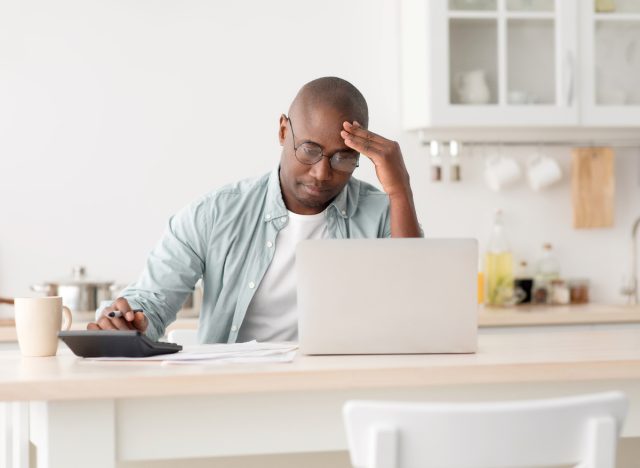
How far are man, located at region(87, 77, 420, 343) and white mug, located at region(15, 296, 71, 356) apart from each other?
337 millimetres

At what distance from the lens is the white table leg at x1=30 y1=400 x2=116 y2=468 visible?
151 centimetres

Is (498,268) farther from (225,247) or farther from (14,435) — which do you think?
(14,435)

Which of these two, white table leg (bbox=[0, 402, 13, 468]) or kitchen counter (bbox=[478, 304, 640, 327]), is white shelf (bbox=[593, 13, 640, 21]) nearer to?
kitchen counter (bbox=[478, 304, 640, 327])

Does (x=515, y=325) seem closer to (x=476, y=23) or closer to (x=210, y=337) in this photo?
(x=476, y=23)

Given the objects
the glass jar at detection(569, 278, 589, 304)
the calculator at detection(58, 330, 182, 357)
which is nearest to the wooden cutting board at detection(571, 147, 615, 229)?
the glass jar at detection(569, 278, 589, 304)

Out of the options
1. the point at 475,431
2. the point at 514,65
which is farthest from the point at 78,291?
the point at 475,431

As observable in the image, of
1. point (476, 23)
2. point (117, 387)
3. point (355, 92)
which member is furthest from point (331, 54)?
point (117, 387)

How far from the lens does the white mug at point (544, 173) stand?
3.89m

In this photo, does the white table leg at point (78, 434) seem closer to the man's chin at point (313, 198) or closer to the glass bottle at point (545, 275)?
the man's chin at point (313, 198)

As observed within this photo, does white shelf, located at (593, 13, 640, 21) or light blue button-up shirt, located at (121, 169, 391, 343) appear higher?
white shelf, located at (593, 13, 640, 21)

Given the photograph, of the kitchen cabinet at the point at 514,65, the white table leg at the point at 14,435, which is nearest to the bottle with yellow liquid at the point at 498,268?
the kitchen cabinet at the point at 514,65

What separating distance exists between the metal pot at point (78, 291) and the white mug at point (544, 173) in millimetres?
1719

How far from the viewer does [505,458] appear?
1.30 meters

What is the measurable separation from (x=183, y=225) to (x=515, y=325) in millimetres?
1501
